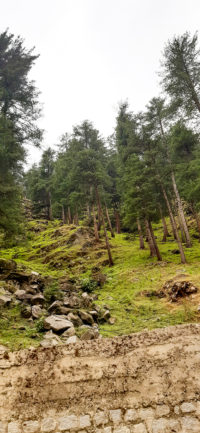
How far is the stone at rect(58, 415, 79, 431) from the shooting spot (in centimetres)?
332

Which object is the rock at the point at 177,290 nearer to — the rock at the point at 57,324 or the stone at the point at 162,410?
the rock at the point at 57,324

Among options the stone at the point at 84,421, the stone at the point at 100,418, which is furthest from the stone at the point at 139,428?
the stone at the point at 84,421

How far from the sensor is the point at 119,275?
48.8 feet

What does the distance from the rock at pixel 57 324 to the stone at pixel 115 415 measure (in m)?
3.19

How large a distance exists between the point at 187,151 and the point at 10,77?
585 inches

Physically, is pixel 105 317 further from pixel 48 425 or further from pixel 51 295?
pixel 48 425

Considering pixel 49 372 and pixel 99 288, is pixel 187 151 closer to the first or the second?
pixel 99 288

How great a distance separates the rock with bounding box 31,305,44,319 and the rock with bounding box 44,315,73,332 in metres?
1.00

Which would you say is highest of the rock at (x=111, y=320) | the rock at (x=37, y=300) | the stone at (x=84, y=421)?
the rock at (x=37, y=300)

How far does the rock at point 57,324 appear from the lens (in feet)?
20.8

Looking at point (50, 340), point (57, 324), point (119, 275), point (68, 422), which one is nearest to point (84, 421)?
point (68, 422)

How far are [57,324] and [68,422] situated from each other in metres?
3.17

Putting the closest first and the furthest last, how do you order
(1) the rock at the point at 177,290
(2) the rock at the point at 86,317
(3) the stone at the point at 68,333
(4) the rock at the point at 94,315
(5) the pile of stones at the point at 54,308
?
(3) the stone at the point at 68,333, (5) the pile of stones at the point at 54,308, (2) the rock at the point at 86,317, (4) the rock at the point at 94,315, (1) the rock at the point at 177,290

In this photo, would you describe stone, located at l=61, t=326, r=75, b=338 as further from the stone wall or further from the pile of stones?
the stone wall
